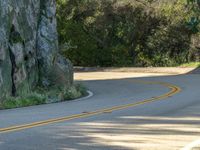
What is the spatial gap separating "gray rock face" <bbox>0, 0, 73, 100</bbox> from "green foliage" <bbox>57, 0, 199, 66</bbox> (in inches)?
787

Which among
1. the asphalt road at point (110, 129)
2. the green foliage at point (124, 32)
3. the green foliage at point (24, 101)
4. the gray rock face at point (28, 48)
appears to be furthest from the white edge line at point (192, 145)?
the green foliage at point (124, 32)

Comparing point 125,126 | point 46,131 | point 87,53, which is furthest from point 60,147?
point 87,53

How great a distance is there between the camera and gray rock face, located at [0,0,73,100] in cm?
2295

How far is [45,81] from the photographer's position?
26.9 meters

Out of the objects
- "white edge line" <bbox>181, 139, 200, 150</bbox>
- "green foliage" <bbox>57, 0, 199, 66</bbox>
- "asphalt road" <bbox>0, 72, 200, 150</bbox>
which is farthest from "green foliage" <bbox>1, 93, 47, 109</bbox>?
"green foliage" <bbox>57, 0, 199, 66</bbox>

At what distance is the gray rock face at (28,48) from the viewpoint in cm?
2295

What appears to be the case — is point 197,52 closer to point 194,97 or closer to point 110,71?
point 110,71

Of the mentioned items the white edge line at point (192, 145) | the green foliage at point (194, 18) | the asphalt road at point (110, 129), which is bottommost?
the asphalt road at point (110, 129)

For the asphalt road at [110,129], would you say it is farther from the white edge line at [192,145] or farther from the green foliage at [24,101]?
the green foliage at [24,101]

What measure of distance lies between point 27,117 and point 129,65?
3621 centimetres

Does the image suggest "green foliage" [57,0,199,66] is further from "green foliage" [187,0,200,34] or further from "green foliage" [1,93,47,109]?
"green foliage" [187,0,200,34]

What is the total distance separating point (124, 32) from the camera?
51250 millimetres

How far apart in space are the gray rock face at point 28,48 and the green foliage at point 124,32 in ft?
65.6

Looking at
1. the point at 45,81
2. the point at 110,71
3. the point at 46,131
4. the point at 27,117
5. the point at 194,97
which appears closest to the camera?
the point at 46,131
